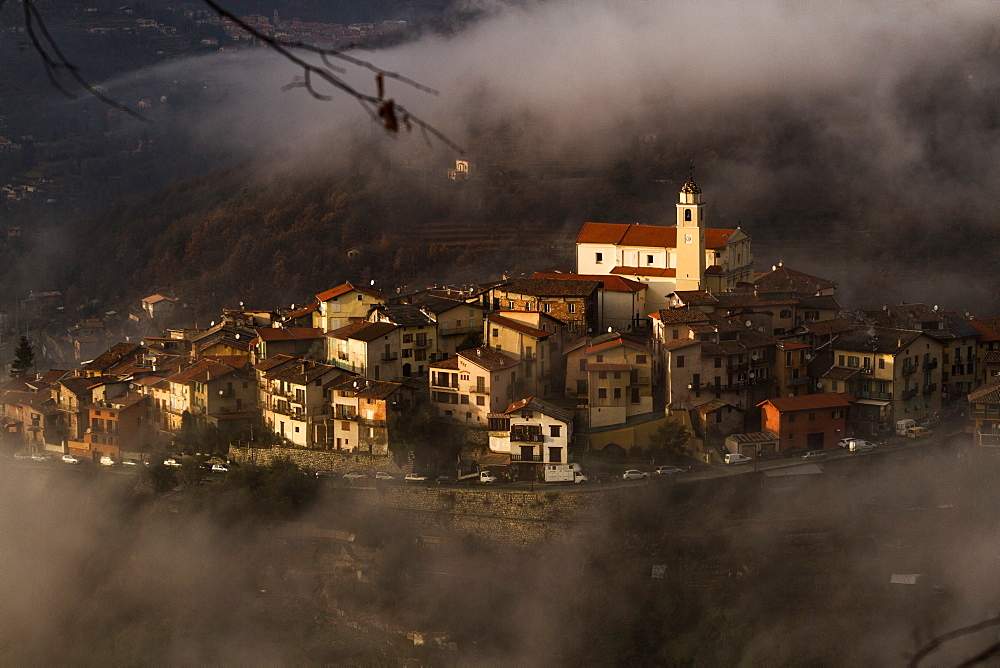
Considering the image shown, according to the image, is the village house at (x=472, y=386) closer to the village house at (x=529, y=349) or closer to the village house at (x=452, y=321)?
the village house at (x=529, y=349)

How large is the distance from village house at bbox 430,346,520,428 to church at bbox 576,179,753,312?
210 inches

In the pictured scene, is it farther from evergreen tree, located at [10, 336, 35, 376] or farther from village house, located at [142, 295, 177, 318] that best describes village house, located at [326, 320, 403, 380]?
village house, located at [142, 295, 177, 318]

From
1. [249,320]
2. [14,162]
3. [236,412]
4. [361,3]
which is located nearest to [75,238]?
[14,162]

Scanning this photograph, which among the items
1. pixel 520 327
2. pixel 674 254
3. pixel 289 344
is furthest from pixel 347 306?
pixel 674 254

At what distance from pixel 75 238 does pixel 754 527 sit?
39.4 metres

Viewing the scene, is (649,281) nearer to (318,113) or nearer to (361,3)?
(318,113)

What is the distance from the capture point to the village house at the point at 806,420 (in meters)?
22.5

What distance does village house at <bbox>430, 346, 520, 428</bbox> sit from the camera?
2231 cm

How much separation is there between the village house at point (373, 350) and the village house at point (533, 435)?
9.81 feet

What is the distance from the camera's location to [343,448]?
22797mm

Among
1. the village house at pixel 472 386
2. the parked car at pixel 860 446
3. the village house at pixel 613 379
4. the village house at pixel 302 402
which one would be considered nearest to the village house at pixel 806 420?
the parked car at pixel 860 446

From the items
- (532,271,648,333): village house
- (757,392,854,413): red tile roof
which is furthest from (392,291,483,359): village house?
(757,392,854,413): red tile roof

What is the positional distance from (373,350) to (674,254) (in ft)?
22.4

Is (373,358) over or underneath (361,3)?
underneath
